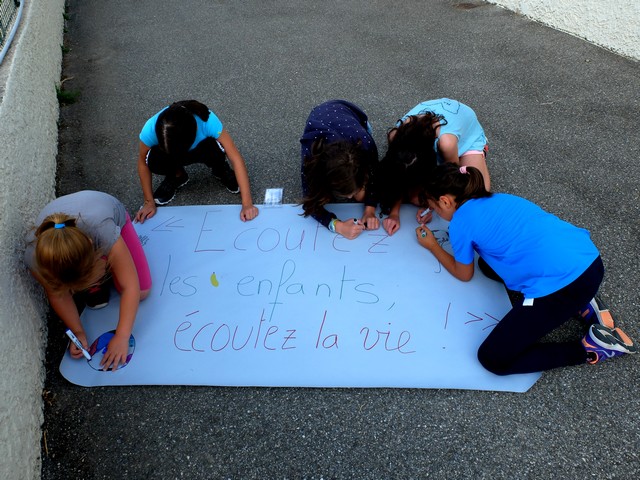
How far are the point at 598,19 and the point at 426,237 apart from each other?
277 cm

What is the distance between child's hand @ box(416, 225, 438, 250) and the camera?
2.08 metres

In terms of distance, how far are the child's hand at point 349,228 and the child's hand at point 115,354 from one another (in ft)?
3.46

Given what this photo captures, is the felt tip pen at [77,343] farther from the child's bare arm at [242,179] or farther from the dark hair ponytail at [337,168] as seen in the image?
the dark hair ponytail at [337,168]

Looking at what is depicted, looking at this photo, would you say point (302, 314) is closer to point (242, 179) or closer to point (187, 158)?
point (242, 179)

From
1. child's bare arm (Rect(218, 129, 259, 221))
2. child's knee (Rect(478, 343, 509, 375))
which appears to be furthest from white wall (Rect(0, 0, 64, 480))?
child's knee (Rect(478, 343, 509, 375))

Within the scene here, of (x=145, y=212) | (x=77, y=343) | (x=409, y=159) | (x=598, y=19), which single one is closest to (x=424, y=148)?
(x=409, y=159)

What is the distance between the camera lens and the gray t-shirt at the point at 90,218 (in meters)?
1.69

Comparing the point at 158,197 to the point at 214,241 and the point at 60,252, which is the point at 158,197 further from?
the point at 60,252

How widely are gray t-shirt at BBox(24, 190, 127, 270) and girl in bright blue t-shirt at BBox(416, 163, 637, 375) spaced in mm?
1276

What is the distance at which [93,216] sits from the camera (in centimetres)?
174

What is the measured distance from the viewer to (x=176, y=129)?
199cm

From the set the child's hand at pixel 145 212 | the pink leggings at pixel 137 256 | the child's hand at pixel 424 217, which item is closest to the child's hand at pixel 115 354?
the pink leggings at pixel 137 256

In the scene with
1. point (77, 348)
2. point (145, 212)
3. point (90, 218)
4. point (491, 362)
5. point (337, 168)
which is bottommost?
point (77, 348)

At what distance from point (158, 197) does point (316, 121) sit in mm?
994
